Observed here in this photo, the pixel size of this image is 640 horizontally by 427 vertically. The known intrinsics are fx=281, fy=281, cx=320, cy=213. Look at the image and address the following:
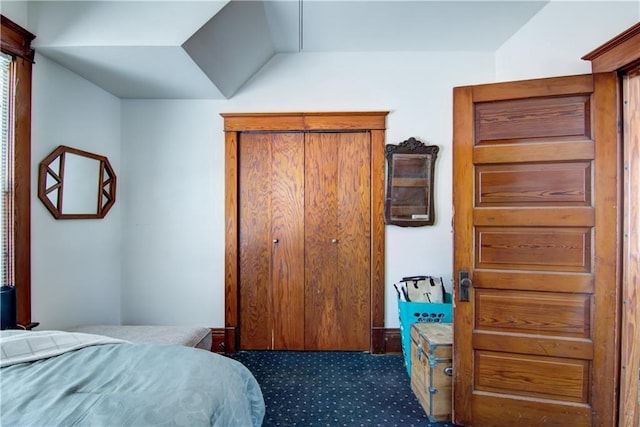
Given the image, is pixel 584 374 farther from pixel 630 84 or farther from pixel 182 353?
pixel 182 353

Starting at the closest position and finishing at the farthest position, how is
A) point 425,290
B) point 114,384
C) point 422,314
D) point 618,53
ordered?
point 114,384 < point 618,53 < point 422,314 < point 425,290

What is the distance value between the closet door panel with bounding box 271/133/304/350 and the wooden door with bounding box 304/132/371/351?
0.06 metres

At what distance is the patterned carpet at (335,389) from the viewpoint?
5.80ft

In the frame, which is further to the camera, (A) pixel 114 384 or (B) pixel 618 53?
(B) pixel 618 53

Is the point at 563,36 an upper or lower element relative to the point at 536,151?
upper

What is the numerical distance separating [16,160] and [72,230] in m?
0.59

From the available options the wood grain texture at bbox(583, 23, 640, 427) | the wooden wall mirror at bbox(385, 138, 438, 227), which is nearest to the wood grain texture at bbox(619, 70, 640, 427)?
the wood grain texture at bbox(583, 23, 640, 427)

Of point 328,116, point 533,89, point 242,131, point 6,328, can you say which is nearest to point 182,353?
point 6,328

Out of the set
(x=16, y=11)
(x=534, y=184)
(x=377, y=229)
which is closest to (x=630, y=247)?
(x=534, y=184)

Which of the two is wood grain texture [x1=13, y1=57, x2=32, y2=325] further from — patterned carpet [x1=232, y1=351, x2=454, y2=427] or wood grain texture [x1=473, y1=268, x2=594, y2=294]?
wood grain texture [x1=473, y1=268, x2=594, y2=294]

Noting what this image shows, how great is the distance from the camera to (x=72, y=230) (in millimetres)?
2094

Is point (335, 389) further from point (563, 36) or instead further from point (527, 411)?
point (563, 36)

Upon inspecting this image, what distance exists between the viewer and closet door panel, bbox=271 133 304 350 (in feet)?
8.42

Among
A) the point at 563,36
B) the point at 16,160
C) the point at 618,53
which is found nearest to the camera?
the point at 618,53
